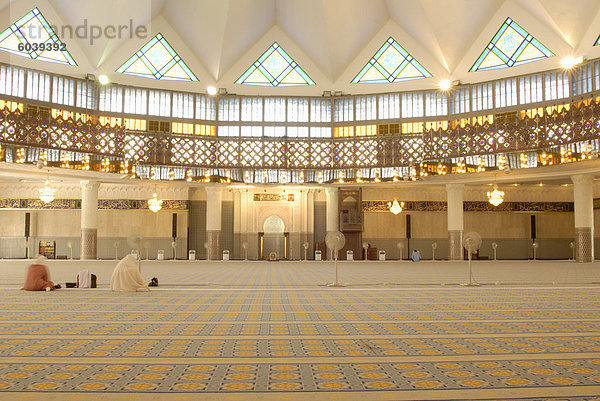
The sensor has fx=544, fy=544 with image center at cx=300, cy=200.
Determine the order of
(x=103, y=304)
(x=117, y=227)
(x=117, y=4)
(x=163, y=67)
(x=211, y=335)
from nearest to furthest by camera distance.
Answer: (x=211, y=335)
(x=103, y=304)
(x=117, y=4)
(x=163, y=67)
(x=117, y=227)

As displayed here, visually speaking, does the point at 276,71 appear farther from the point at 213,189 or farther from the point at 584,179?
the point at 584,179

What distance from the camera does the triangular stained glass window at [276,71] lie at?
85.0 ft

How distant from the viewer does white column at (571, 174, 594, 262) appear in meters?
21.6

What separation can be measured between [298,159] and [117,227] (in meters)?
9.60

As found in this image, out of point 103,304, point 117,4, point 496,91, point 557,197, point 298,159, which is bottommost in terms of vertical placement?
point 103,304

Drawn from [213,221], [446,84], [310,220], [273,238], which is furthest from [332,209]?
[446,84]

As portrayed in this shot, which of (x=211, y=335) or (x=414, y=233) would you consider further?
(x=414, y=233)

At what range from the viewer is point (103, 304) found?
7.01m

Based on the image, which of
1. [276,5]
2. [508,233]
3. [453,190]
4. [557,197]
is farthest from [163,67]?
[557,197]

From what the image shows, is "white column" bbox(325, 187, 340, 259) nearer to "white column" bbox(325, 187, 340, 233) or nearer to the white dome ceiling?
"white column" bbox(325, 187, 340, 233)

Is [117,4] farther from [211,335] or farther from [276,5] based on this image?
[211,335]

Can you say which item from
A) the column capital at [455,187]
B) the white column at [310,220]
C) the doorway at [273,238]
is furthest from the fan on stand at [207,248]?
the column capital at [455,187]

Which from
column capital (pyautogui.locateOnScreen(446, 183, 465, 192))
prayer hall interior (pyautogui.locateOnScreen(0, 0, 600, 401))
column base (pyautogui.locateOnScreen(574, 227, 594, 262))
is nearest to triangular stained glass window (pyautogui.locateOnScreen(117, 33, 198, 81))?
prayer hall interior (pyautogui.locateOnScreen(0, 0, 600, 401))

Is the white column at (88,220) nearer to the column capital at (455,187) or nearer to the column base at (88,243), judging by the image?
the column base at (88,243)
